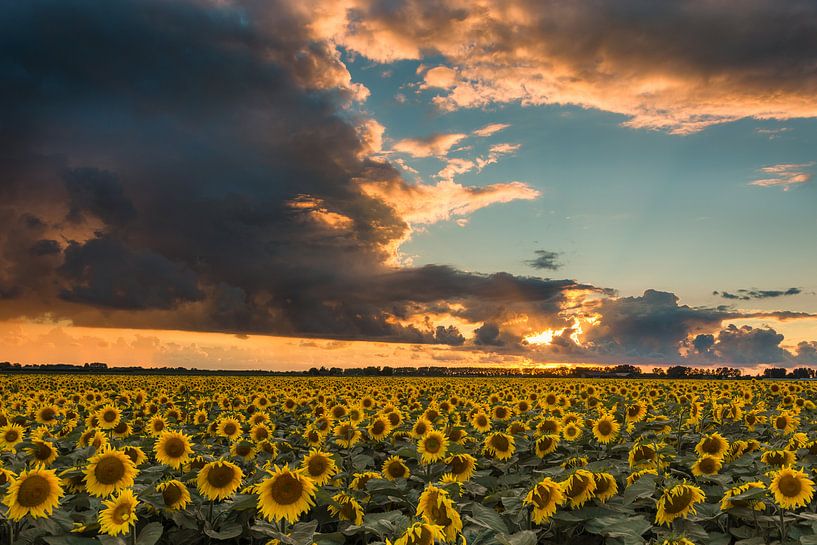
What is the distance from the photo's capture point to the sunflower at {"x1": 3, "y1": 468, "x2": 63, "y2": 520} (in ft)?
21.7

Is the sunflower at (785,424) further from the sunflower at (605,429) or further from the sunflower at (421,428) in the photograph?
the sunflower at (421,428)

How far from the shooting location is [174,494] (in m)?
6.99

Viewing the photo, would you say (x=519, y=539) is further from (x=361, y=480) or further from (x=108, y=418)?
(x=108, y=418)

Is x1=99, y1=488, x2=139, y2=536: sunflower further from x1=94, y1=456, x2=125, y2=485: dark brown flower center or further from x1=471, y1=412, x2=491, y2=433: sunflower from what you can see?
x1=471, y1=412, x2=491, y2=433: sunflower

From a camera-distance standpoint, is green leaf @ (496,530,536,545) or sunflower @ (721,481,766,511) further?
sunflower @ (721,481,766,511)

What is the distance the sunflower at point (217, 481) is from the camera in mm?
7203

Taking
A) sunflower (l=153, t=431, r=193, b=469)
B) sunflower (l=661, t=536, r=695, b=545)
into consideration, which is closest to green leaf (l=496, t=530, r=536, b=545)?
sunflower (l=661, t=536, r=695, b=545)

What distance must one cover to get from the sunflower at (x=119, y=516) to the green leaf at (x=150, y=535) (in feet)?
0.50

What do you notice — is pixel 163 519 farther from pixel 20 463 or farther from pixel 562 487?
pixel 562 487

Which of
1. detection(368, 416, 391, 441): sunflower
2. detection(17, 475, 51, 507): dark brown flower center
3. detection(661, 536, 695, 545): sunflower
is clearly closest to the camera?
detection(661, 536, 695, 545): sunflower

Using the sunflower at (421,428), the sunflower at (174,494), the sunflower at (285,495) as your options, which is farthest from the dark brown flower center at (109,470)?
→ the sunflower at (421,428)

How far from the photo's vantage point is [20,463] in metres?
9.34

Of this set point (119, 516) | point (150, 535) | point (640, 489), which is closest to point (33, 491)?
point (119, 516)

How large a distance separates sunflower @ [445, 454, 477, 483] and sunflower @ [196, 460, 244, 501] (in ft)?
10.1
